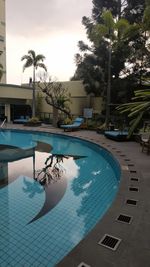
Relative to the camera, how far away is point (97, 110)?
766 inches

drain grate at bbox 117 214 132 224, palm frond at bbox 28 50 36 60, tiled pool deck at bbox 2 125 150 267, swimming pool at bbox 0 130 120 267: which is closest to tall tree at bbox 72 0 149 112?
palm frond at bbox 28 50 36 60

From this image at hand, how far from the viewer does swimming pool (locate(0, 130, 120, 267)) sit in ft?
10.1

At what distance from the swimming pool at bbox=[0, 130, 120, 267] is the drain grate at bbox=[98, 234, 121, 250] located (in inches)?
28.1

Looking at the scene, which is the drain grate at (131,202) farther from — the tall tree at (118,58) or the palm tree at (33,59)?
the palm tree at (33,59)

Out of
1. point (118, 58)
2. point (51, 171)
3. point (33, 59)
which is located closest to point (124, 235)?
point (51, 171)

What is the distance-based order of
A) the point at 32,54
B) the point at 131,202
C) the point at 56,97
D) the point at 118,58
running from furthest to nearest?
the point at 56,97
the point at 32,54
the point at 118,58
the point at 131,202

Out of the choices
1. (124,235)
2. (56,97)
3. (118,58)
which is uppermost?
(118,58)

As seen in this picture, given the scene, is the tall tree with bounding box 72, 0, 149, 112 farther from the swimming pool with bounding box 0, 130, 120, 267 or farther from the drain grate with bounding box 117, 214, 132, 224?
the drain grate with bounding box 117, 214, 132, 224

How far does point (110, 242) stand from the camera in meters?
2.61

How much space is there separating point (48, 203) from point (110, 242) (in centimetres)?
224

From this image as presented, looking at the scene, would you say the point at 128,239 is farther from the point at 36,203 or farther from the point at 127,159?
the point at 127,159

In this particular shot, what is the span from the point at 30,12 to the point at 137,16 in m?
10.6

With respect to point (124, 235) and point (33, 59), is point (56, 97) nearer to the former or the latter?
point (33, 59)

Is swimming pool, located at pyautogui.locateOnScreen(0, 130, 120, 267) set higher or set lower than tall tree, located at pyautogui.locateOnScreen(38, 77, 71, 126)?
lower
